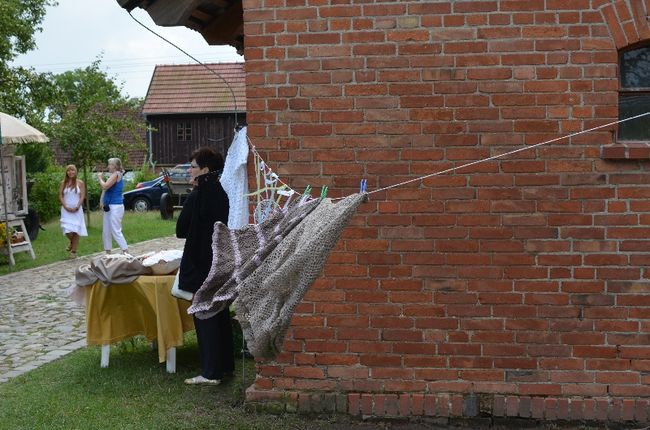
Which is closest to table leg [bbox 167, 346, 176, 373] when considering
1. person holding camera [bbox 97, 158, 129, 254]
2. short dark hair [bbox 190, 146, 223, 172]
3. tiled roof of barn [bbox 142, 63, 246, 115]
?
short dark hair [bbox 190, 146, 223, 172]

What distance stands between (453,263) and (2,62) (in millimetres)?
18349

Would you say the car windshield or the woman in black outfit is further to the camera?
the car windshield

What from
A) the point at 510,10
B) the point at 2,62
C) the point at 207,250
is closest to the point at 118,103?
the point at 2,62

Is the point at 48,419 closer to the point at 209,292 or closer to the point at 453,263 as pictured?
the point at 209,292

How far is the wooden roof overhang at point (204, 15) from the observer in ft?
20.3

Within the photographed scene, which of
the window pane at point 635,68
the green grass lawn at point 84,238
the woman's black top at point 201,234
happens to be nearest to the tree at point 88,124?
the green grass lawn at point 84,238

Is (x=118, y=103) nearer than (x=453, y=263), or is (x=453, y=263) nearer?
(x=453, y=263)

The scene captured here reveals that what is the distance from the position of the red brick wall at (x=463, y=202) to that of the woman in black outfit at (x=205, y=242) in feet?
3.38

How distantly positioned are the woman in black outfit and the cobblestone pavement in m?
2.06

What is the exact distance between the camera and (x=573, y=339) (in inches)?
223

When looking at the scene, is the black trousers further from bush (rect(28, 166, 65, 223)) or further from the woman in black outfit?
bush (rect(28, 166, 65, 223))

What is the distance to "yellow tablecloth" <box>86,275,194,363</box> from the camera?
7203 millimetres

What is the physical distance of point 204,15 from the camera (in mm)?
7125

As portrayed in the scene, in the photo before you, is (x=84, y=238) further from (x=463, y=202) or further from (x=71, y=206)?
(x=463, y=202)
